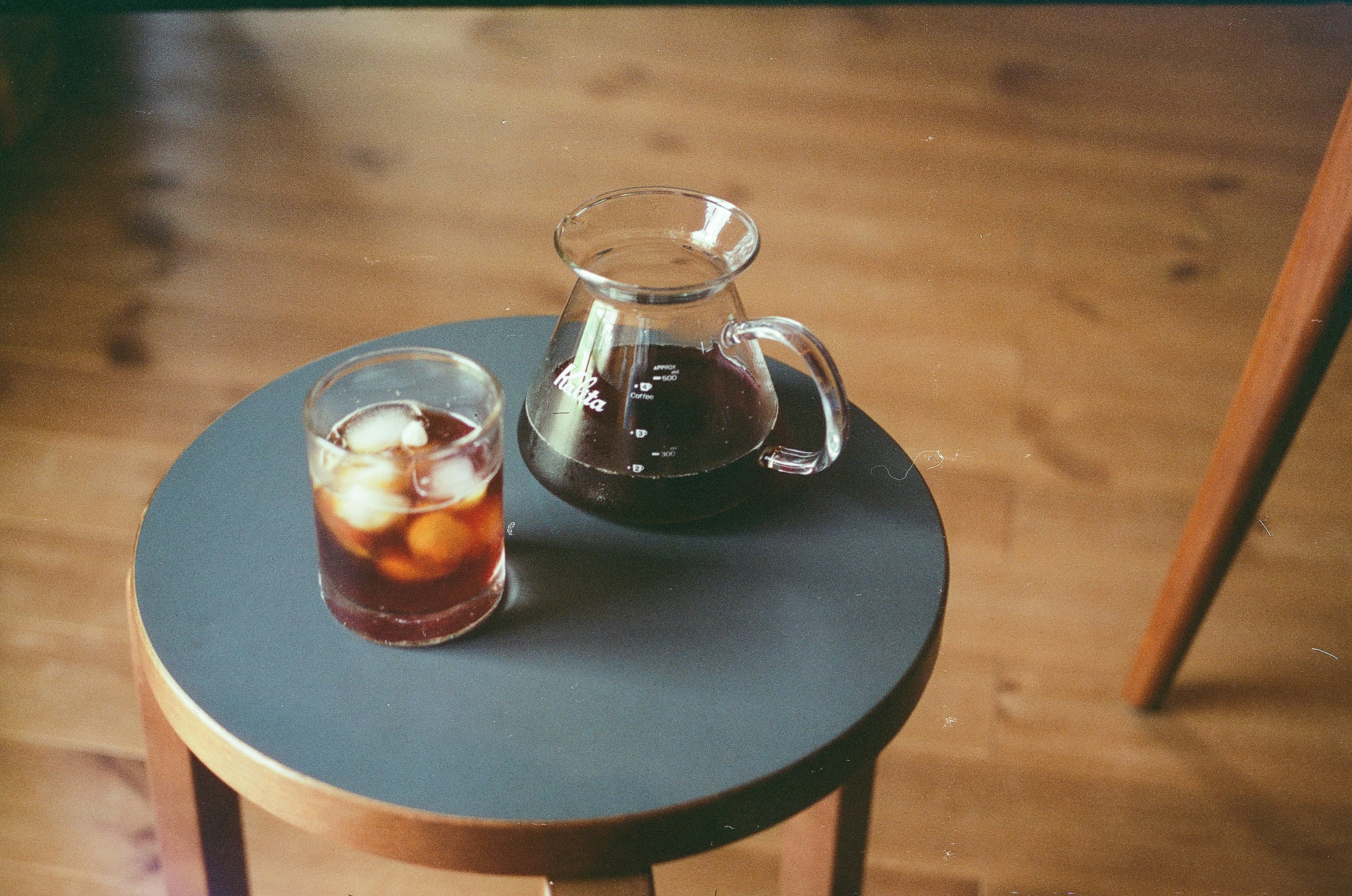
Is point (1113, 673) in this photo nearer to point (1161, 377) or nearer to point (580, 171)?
point (1161, 377)

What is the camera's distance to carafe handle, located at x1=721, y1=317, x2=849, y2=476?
2.08ft

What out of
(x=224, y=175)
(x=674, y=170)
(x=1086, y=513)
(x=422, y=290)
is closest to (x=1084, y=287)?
(x=1086, y=513)

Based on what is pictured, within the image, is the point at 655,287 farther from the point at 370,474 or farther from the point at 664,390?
the point at 370,474

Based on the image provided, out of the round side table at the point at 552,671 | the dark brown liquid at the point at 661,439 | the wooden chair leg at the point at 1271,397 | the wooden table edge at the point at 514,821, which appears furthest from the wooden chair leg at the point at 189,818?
the wooden chair leg at the point at 1271,397

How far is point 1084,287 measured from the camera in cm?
174

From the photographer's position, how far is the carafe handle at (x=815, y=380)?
64 cm

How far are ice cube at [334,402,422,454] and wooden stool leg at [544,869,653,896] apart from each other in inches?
8.2

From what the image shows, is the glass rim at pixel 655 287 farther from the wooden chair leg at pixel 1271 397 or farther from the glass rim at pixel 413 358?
the wooden chair leg at pixel 1271 397

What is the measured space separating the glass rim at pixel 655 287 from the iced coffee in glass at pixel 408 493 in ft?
0.23

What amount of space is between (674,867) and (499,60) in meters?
1.47

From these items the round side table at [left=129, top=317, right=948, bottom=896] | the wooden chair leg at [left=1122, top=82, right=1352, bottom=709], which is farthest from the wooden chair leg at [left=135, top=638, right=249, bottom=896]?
the wooden chair leg at [left=1122, top=82, right=1352, bottom=709]

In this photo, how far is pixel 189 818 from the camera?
758 mm

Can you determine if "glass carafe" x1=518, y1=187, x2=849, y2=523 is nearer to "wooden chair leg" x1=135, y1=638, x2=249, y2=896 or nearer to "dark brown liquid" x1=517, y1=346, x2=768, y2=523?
"dark brown liquid" x1=517, y1=346, x2=768, y2=523

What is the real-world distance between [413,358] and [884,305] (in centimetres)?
111
